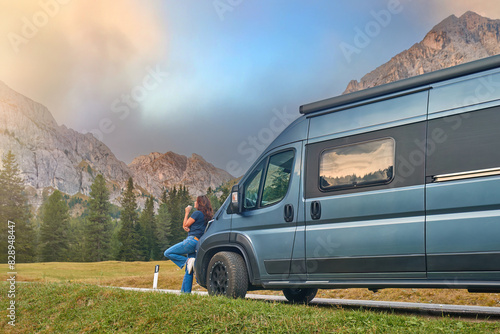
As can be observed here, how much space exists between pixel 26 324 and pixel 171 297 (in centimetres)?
287

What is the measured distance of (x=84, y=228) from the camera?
264 feet

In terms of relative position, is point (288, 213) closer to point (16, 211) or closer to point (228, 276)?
point (228, 276)

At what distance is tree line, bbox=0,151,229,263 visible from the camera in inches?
2753

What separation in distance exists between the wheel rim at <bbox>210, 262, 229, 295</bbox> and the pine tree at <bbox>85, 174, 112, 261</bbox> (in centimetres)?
7170

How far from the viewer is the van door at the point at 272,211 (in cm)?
741

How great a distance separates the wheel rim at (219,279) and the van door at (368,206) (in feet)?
5.69

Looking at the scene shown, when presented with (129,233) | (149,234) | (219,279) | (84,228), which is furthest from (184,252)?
(149,234)

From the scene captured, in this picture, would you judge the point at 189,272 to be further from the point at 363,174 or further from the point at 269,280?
the point at 363,174

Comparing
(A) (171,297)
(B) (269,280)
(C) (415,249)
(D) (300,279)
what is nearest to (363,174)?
(C) (415,249)

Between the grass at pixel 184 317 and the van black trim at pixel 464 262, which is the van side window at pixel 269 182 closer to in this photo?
the grass at pixel 184 317

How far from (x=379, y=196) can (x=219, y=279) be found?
347 centimetres

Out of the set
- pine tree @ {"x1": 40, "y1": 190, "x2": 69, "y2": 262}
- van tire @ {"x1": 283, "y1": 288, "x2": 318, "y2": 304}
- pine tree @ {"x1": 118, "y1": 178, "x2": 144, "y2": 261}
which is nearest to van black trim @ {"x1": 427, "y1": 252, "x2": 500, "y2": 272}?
van tire @ {"x1": 283, "y1": 288, "x2": 318, "y2": 304}

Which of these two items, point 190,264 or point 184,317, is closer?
point 184,317

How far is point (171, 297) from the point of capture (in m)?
7.83
